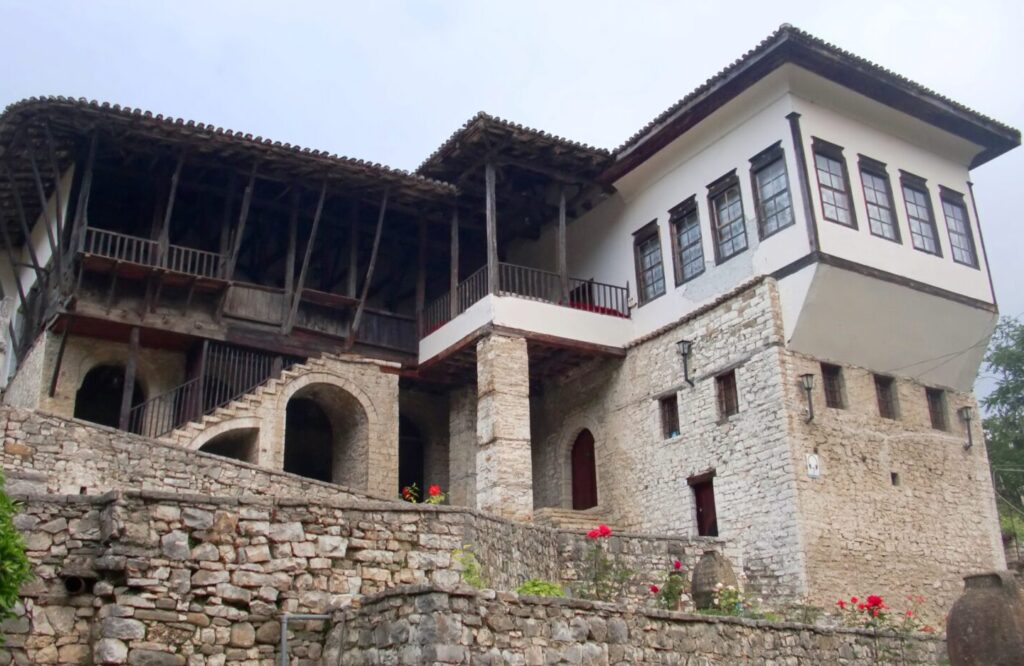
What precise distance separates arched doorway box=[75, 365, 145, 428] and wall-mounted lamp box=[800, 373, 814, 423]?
11.5 meters

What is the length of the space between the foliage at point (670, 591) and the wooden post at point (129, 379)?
8.22 m

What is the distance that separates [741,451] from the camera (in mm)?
15945

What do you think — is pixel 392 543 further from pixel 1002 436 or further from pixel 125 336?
pixel 1002 436

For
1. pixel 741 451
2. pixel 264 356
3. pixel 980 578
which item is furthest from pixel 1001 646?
pixel 264 356

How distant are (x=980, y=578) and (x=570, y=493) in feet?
34.8

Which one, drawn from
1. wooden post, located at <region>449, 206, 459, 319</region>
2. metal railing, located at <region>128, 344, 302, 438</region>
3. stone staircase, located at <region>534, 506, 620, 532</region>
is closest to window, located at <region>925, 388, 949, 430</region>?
stone staircase, located at <region>534, 506, 620, 532</region>

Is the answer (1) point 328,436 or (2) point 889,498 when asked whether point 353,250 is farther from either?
(2) point 889,498

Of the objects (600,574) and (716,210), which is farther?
(716,210)

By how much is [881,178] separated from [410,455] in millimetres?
10407

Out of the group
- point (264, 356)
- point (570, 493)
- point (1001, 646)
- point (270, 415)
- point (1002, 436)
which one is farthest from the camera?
point (1002, 436)

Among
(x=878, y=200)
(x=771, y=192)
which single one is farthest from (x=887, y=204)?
(x=771, y=192)

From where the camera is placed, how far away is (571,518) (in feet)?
57.9

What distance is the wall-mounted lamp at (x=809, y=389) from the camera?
1553cm

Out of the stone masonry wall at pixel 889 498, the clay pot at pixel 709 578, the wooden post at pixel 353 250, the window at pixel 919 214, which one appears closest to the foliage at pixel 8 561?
the clay pot at pixel 709 578
